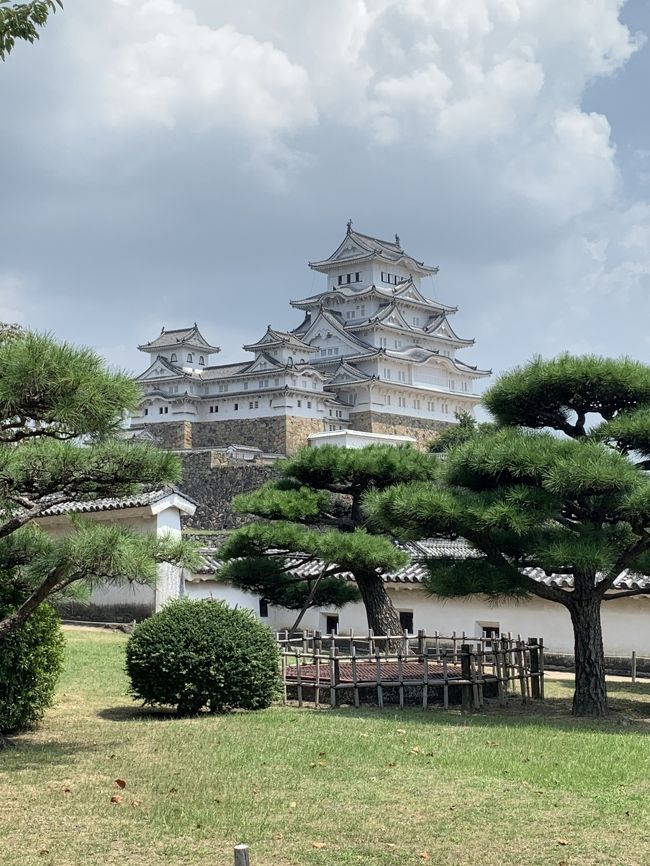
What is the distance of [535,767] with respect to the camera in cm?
770

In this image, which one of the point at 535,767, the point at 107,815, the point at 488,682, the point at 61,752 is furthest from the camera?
the point at 488,682

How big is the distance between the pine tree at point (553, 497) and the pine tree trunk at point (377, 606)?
357 centimetres

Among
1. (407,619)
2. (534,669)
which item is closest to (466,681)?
(534,669)

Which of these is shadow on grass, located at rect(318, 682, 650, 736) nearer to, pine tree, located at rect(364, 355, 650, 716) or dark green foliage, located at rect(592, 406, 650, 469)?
pine tree, located at rect(364, 355, 650, 716)

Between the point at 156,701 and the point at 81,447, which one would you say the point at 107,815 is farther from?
the point at 156,701

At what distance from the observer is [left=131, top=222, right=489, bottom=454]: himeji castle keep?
1890 inches

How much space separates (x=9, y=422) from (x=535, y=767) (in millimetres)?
4954

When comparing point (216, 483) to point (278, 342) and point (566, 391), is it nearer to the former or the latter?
point (278, 342)

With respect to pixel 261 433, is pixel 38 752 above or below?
below

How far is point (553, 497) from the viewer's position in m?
10.5

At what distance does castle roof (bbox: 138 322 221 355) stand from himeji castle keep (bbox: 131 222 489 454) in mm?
76

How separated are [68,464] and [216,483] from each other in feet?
116

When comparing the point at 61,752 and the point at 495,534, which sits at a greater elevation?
the point at 495,534

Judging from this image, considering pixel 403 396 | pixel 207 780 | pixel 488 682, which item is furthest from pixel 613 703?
pixel 403 396
